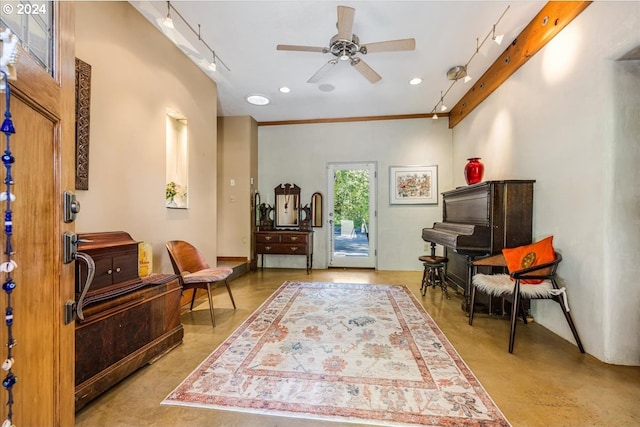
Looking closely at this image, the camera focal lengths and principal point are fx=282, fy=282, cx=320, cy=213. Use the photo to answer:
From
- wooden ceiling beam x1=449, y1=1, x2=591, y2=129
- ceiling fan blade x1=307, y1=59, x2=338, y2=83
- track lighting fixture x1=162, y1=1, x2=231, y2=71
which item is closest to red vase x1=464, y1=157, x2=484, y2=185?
Answer: wooden ceiling beam x1=449, y1=1, x2=591, y2=129

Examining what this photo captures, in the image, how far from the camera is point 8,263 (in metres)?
0.66

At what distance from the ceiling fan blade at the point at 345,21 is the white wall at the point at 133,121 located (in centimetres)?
187

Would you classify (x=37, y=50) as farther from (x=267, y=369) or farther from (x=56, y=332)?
(x=267, y=369)

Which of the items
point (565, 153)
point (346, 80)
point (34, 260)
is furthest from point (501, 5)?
point (34, 260)

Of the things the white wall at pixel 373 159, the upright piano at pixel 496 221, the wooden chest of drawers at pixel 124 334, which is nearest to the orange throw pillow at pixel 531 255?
the upright piano at pixel 496 221

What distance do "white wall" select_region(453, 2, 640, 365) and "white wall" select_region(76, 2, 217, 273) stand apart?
3.75m

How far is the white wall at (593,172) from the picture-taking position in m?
1.98

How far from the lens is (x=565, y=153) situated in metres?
2.42

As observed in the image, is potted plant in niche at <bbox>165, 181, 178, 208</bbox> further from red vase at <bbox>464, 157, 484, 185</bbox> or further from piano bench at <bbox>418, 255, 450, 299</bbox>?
red vase at <bbox>464, 157, 484, 185</bbox>

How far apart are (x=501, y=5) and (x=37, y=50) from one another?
3.24m

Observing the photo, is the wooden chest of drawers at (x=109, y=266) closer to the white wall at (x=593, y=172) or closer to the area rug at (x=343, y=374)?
the area rug at (x=343, y=374)

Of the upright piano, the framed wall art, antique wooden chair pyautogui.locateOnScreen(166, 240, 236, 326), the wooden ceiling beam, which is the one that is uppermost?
the wooden ceiling beam

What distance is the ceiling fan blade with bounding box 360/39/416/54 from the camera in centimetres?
251

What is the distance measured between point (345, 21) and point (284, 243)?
3665 mm
